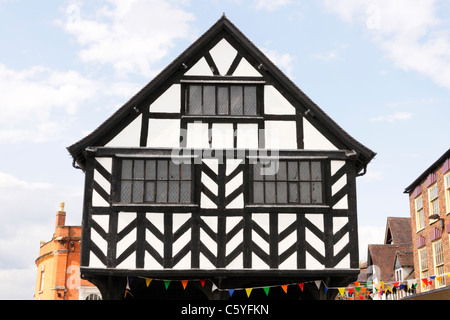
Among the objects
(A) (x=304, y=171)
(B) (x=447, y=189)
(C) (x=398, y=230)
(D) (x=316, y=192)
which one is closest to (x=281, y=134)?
(A) (x=304, y=171)

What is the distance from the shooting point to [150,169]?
13461 millimetres

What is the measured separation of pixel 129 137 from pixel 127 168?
78 centimetres

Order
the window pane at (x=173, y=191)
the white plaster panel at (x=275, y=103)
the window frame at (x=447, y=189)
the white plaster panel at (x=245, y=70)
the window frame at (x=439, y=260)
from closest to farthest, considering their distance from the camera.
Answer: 1. the window pane at (x=173, y=191)
2. the white plaster panel at (x=275, y=103)
3. the white plaster panel at (x=245, y=70)
4. the window frame at (x=447, y=189)
5. the window frame at (x=439, y=260)

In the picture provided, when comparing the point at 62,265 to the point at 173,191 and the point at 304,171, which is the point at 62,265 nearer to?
the point at 173,191

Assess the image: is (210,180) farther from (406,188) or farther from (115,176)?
(406,188)

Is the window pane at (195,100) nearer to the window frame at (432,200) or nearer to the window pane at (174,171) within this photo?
the window pane at (174,171)

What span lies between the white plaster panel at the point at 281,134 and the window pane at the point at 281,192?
900 mm

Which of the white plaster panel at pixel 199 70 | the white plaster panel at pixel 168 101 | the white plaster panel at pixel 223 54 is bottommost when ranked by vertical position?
the white plaster panel at pixel 168 101

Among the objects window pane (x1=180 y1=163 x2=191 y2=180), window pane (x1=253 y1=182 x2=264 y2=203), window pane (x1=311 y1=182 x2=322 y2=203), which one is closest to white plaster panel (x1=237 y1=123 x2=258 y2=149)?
window pane (x1=253 y1=182 x2=264 y2=203)

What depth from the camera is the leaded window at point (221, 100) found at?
13.9 metres

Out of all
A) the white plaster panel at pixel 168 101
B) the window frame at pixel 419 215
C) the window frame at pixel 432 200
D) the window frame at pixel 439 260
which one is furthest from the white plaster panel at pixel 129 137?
the window frame at pixel 419 215

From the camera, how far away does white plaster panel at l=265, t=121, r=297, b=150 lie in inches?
541
